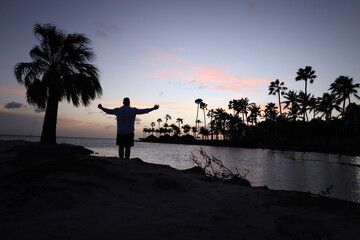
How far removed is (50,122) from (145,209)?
10.7m

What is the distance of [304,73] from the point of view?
6288cm

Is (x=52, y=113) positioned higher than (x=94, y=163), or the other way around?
(x=52, y=113)

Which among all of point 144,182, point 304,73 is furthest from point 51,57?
point 304,73

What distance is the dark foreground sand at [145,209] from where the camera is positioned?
2561 millimetres

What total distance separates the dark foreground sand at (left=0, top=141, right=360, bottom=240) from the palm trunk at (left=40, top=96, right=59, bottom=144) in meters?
7.99

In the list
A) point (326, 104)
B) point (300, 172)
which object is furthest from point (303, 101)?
point (300, 172)

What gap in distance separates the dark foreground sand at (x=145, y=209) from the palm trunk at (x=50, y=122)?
799cm

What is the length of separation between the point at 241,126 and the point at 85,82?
104723mm

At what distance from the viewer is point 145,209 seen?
10.8 feet

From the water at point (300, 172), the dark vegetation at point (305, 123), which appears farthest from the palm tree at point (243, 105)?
the water at point (300, 172)

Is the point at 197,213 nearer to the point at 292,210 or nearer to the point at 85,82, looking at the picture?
the point at 292,210

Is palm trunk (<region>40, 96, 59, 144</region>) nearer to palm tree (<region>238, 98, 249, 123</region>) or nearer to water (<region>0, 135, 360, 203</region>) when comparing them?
water (<region>0, 135, 360, 203</region>)

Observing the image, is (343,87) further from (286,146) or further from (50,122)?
(50,122)

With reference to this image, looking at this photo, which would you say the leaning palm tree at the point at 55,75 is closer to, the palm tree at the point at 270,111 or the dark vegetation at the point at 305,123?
the dark vegetation at the point at 305,123
